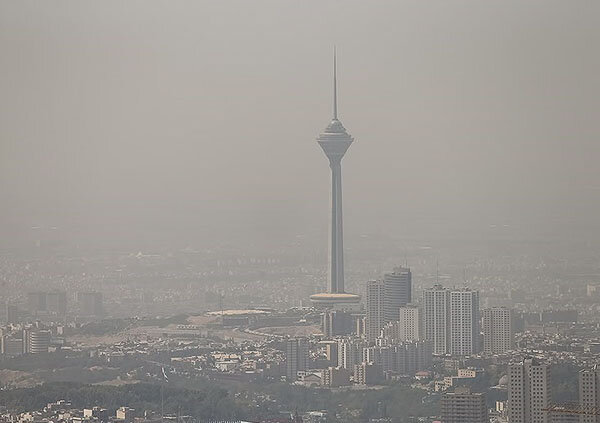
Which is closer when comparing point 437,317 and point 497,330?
point 497,330

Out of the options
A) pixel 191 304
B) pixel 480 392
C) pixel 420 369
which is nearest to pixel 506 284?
pixel 420 369

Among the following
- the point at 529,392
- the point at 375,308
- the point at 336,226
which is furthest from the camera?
the point at 336,226

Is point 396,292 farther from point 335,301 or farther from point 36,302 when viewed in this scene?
point 36,302

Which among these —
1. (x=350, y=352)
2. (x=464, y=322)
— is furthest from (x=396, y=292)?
(x=350, y=352)

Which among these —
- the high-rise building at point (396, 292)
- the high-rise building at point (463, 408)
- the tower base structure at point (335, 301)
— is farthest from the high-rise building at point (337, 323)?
the high-rise building at point (463, 408)

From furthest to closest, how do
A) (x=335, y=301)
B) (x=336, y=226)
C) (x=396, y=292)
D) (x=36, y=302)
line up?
(x=336, y=226) < (x=335, y=301) < (x=396, y=292) < (x=36, y=302)

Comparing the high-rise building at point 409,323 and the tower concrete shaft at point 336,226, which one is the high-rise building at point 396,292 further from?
the tower concrete shaft at point 336,226
